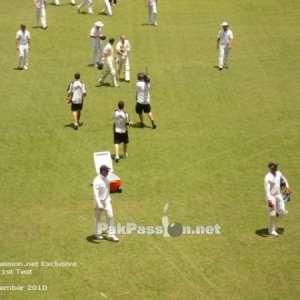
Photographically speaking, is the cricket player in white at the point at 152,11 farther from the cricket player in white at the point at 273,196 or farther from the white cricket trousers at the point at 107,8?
the cricket player in white at the point at 273,196

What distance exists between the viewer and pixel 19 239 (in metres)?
17.6

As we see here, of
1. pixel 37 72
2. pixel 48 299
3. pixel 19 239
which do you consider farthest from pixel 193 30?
pixel 48 299

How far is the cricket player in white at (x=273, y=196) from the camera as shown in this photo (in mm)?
17594

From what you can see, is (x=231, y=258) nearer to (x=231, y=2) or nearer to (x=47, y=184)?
(x=47, y=184)

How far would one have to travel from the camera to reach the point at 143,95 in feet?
80.3

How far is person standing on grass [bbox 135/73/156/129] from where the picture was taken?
2433 centimetres

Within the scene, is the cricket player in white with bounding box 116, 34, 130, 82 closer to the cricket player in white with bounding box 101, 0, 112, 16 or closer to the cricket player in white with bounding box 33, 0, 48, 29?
the cricket player in white with bounding box 33, 0, 48, 29

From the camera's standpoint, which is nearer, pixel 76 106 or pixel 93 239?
pixel 93 239

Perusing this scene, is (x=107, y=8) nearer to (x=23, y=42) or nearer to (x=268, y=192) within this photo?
(x=23, y=42)

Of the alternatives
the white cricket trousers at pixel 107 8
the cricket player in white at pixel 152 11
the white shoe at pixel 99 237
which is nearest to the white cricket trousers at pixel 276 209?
the white shoe at pixel 99 237

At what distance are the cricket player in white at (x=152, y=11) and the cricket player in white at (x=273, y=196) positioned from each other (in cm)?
1942

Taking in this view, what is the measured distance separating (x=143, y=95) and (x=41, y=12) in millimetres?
12225

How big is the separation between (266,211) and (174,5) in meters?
23.2

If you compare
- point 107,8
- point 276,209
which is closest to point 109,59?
point 107,8
